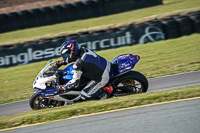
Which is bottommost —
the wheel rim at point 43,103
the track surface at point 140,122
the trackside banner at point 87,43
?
the track surface at point 140,122

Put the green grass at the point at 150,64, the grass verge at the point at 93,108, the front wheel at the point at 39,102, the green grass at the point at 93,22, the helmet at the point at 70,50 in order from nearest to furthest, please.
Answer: the grass verge at the point at 93,108 → the helmet at the point at 70,50 → the front wheel at the point at 39,102 → the green grass at the point at 150,64 → the green grass at the point at 93,22

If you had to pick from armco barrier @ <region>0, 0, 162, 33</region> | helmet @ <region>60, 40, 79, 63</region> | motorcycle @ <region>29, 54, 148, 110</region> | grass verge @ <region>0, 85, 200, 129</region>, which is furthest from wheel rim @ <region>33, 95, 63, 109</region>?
armco barrier @ <region>0, 0, 162, 33</region>

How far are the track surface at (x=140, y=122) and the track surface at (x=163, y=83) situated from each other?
2.30 meters

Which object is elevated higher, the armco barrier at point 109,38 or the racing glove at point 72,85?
the armco barrier at point 109,38

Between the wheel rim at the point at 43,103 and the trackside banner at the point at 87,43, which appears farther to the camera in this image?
the trackside banner at the point at 87,43

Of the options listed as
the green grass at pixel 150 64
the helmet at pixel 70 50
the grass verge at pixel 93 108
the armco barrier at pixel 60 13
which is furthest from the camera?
the armco barrier at pixel 60 13

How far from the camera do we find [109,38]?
1389 centimetres

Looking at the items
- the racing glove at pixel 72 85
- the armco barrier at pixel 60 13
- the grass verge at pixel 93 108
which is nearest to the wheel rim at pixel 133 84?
the grass verge at pixel 93 108

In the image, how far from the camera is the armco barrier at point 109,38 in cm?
1366

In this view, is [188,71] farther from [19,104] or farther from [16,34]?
[16,34]

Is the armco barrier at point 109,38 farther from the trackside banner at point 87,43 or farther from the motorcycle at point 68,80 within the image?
the motorcycle at point 68,80

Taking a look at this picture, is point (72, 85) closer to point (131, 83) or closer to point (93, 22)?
point (131, 83)

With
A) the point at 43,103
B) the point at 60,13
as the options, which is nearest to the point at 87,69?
the point at 43,103

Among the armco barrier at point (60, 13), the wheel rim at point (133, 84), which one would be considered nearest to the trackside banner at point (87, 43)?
the wheel rim at point (133, 84)
